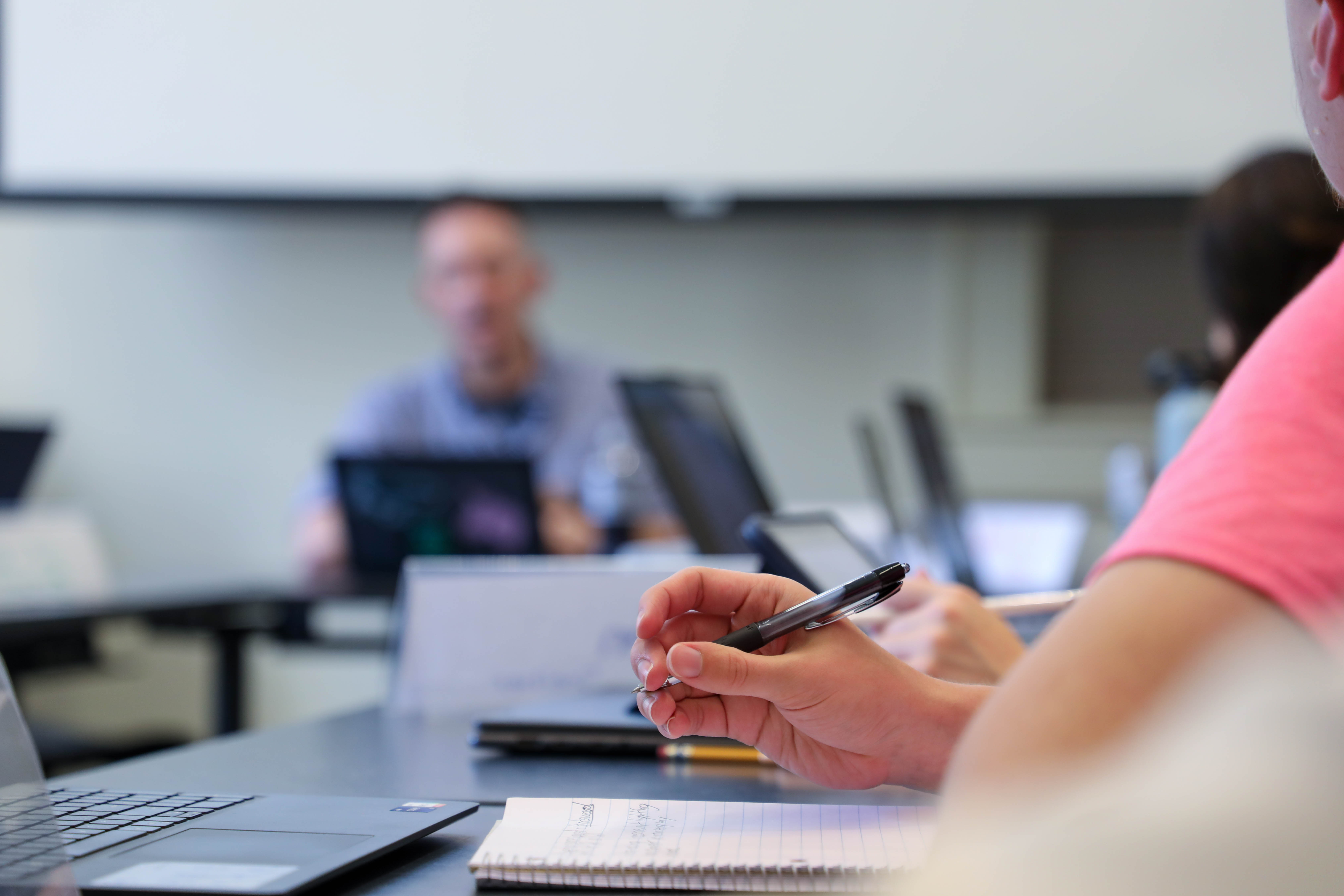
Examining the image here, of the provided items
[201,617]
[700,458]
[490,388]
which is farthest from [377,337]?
[700,458]

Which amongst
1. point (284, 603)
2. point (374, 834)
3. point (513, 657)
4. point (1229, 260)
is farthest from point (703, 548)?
point (284, 603)

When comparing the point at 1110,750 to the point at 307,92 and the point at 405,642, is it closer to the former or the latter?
the point at 405,642

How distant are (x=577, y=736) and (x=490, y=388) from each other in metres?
2.13

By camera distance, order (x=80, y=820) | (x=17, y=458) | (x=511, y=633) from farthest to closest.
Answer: (x=17, y=458)
(x=511, y=633)
(x=80, y=820)

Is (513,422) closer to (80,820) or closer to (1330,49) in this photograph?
(80,820)

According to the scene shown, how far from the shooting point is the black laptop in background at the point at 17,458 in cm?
219

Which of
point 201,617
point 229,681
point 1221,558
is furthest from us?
point 229,681

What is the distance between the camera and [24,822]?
0.53 meters

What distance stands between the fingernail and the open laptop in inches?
5.8

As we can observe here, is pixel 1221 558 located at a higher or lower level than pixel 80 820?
higher

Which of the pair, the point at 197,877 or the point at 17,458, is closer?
the point at 197,877

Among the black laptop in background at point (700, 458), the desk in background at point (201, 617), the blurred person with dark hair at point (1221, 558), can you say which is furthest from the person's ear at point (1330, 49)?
the desk in background at point (201, 617)

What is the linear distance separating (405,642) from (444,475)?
0.96 metres

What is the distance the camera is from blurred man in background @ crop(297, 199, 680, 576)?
2785 millimetres
